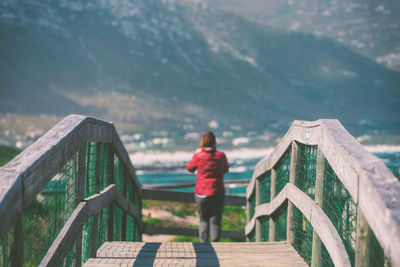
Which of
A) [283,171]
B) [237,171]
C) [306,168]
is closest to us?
[306,168]

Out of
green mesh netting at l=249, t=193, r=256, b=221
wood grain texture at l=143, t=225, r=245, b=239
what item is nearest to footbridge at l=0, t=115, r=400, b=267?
green mesh netting at l=249, t=193, r=256, b=221

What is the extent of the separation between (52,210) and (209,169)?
8.60 ft

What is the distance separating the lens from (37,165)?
5.58ft

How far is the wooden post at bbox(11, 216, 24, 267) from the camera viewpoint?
5.12ft

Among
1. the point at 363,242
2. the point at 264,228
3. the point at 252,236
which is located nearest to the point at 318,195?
the point at 363,242

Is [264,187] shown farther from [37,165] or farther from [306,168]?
[37,165]

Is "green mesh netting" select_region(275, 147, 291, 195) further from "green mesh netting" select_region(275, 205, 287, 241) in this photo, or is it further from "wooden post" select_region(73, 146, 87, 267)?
"wooden post" select_region(73, 146, 87, 267)

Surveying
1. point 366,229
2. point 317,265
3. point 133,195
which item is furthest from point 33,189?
point 133,195

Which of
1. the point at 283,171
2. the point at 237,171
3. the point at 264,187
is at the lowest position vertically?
the point at 237,171

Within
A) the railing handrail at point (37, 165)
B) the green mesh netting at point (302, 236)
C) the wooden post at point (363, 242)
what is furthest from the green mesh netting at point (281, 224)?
the wooden post at point (363, 242)

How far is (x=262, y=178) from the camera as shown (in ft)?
16.9

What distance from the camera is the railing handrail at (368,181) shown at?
1314mm

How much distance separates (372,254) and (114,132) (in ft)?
7.72

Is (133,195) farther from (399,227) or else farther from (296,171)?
(399,227)
